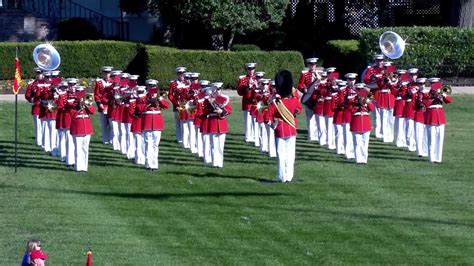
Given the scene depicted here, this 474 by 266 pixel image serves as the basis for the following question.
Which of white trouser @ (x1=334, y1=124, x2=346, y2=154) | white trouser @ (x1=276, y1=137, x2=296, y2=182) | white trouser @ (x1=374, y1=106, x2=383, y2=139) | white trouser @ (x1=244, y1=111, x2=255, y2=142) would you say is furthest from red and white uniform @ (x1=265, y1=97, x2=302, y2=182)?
white trouser @ (x1=374, y1=106, x2=383, y2=139)

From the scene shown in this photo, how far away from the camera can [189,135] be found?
96.8ft

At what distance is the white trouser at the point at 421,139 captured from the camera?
28350 mm

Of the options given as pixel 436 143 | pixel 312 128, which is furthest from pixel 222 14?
pixel 436 143

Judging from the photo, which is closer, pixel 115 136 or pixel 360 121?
pixel 360 121

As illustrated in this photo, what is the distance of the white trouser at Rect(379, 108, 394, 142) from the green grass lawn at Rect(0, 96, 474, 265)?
1.05m

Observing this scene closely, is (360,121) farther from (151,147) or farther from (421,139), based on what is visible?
(151,147)

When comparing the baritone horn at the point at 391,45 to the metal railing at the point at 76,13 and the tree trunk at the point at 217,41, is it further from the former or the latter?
the metal railing at the point at 76,13

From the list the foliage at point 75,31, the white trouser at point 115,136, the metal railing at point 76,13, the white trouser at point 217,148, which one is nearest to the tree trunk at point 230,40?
the foliage at point 75,31

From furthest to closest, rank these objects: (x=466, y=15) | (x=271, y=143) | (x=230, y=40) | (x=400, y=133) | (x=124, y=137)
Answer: (x=466, y=15)
(x=230, y=40)
(x=400, y=133)
(x=124, y=137)
(x=271, y=143)

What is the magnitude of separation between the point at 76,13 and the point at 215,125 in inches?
886

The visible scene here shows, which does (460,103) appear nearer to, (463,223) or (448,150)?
(448,150)

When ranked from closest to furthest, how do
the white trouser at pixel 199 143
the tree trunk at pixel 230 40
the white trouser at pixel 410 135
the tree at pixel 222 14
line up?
the white trouser at pixel 199 143 < the white trouser at pixel 410 135 < the tree at pixel 222 14 < the tree trunk at pixel 230 40

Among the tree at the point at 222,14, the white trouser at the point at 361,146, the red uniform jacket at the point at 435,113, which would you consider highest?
the tree at the point at 222,14

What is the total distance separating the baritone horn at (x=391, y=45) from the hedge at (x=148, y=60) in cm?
849
